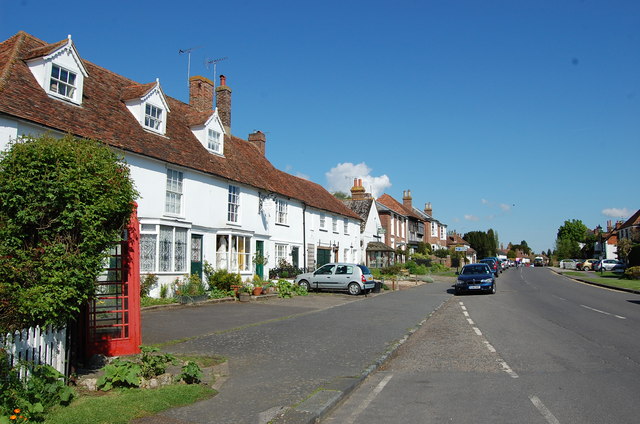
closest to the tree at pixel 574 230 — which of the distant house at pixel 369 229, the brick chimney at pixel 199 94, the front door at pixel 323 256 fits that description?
the distant house at pixel 369 229

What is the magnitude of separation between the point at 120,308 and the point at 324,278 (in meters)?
17.0

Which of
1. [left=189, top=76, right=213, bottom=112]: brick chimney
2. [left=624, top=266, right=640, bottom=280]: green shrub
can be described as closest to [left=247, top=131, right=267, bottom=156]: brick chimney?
[left=189, top=76, right=213, bottom=112]: brick chimney

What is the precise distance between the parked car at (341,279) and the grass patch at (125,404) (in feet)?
59.5

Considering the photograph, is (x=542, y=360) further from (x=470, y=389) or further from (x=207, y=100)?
(x=207, y=100)

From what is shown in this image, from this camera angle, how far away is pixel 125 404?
5.86 m

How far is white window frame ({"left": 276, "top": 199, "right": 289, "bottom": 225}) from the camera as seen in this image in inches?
1105

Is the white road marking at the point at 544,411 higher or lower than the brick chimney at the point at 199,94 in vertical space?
lower

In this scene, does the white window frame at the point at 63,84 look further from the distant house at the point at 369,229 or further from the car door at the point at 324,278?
the distant house at the point at 369,229

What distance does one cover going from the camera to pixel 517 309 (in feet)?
59.9

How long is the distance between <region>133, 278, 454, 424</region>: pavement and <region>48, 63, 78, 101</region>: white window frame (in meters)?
7.61

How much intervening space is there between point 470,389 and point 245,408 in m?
3.26

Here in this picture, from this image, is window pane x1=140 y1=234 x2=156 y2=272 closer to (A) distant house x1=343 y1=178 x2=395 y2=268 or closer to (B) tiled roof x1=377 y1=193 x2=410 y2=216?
(A) distant house x1=343 y1=178 x2=395 y2=268

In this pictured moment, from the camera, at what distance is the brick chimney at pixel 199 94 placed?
84.5ft

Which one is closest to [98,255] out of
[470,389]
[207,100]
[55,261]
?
[55,261]
